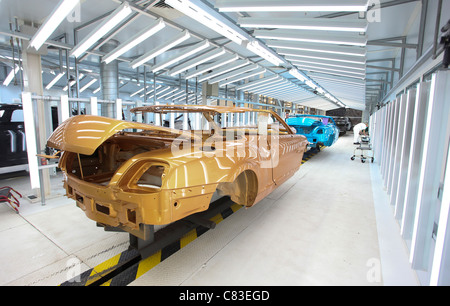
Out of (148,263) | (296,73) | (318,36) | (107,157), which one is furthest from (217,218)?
(296,73)

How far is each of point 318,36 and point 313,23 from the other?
61 cm

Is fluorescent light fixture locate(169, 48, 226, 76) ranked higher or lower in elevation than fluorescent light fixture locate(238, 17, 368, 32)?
higher

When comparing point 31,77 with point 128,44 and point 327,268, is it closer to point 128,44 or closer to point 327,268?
point 128,44

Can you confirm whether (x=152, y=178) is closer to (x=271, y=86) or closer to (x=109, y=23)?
(x=109, y=23)

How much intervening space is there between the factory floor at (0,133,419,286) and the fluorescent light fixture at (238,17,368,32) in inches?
103

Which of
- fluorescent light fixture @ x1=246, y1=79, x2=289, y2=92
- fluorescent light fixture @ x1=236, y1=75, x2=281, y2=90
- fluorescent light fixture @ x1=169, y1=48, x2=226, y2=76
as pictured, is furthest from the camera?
fluorescent light fixture @ x1=246, y1=79, x2=289, y2=92

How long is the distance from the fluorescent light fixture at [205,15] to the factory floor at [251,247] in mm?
2747

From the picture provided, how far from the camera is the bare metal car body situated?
161cm

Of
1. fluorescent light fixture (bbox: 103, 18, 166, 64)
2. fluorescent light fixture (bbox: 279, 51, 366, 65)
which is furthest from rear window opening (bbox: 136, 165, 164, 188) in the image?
fluorescent light fixture (bbox: 279, 51, 366, 65)

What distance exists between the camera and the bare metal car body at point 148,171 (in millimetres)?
1613

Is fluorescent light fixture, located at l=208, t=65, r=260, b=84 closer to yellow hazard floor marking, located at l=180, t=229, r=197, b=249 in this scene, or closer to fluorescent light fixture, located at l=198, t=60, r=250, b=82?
fluorescent light fixture, located at l=198, t=60, r=250, b=82

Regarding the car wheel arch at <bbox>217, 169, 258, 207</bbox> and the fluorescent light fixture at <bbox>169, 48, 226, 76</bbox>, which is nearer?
the car wheel arch at <bbox>217, 169, 258, 207</bbox>

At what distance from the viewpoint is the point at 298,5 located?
2625mm
